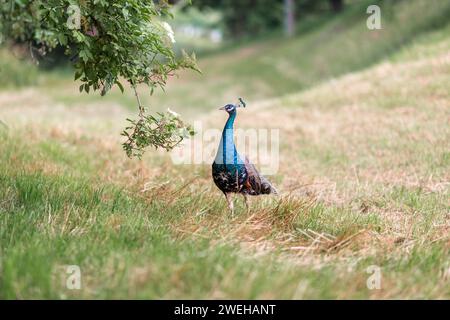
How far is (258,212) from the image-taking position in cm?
627

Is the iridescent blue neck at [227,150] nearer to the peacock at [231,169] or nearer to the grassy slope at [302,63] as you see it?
the peacock at [231,169]

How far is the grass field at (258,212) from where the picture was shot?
4.14m

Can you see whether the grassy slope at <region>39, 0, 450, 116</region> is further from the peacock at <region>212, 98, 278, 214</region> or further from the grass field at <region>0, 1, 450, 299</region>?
the peacock at <region>212, 98, 278, 214</region>

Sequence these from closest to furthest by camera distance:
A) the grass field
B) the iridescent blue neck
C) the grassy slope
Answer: the grass field
the iridescent blue neck
the grassy slope

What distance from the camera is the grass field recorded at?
414 centimetres

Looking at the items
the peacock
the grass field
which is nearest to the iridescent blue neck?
the peacock

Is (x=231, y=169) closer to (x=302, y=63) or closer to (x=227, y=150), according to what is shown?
(x=227, y=150)

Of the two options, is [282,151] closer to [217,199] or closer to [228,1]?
[217,199]

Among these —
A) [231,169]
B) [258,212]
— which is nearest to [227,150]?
[231,169]

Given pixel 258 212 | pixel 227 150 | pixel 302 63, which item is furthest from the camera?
pixel 302 63

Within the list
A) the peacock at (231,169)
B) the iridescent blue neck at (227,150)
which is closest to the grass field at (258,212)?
the peacock at (231,169)

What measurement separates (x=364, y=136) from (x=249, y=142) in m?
2.38

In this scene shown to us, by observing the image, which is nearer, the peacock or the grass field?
the grass field

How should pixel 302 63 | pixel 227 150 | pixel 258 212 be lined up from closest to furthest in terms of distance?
pixel 227 150 → pixel 258 212 → pixel 302 63
